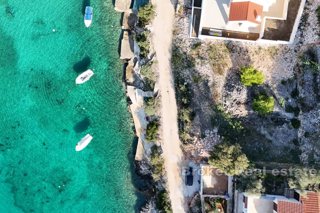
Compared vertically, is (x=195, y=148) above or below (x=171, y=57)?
below

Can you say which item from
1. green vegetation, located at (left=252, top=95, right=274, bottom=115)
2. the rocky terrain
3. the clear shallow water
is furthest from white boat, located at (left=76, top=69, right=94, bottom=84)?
green vegetation, located at (left=252, top=95, right=274, bottom=115)

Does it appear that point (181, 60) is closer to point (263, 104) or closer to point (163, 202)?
point (263, 104)

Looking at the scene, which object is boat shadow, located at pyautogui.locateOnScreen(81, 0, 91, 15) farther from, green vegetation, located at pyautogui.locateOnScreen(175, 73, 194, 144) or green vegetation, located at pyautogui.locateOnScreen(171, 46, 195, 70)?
green vegetation, located at pyautogui.locateOnScreen(175, 73, 194, 144)

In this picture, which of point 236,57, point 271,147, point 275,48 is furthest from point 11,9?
point 271,147


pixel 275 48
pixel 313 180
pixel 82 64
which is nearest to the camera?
pixel 313 180

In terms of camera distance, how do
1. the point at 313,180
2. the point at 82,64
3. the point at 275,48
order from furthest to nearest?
the point at 82,64, the point at 275,48, the point at 313,180

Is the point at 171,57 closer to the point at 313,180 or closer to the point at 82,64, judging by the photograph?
the point at 82,64

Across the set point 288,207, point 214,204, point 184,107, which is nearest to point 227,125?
point 184,107
